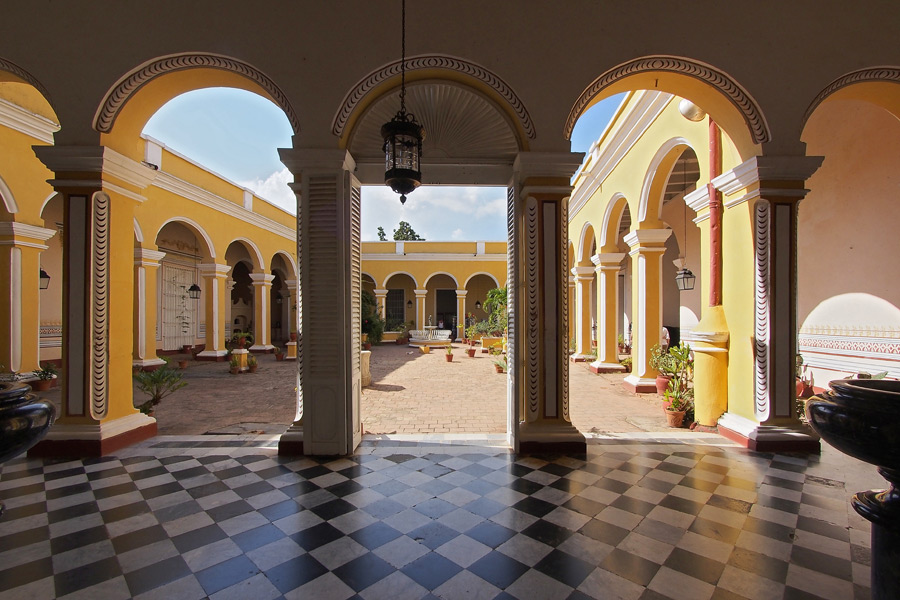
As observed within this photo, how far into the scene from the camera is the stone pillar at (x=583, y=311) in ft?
44.3

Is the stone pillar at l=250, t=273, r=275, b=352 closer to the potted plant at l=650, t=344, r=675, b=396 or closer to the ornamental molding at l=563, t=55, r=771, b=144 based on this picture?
the potted plant at l=650, t=344, r=675, b=396

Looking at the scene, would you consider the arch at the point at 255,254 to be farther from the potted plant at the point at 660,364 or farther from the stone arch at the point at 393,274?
the potted plant at the point at 660,364

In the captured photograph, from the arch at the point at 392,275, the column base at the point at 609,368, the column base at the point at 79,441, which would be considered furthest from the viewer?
the arch at the point at 392,275

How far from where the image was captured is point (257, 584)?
2426mm

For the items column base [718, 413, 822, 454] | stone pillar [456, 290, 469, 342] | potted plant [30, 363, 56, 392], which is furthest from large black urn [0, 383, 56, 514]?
stone pillar [456, 290, 469, 342]

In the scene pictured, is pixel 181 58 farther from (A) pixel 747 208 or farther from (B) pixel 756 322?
(B) pixel 756 322

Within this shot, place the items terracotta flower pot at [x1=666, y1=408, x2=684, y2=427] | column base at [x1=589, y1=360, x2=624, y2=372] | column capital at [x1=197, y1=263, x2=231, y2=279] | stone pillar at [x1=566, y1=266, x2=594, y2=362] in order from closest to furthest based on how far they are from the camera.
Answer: terracotta flower pot at [x1=666, y1=408, x2=684, y2=427] < column base at [x1=589, y1=360, x2=624, y2=372] < stone pillar at [x1=566, y1=266, x2=594, y2=362] < column capital at [x1=197, y1=263, x2=231, y2=279]

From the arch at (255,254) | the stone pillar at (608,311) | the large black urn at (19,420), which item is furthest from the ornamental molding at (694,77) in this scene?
the arch at (255,254)

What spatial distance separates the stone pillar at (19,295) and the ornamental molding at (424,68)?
866cm

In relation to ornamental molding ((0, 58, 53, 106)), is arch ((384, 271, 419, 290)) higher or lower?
lower

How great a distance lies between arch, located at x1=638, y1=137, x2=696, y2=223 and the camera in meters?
7.61

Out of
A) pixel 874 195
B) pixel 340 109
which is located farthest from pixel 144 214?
pixel 874 195

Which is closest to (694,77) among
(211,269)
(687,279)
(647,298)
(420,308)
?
(647,298)

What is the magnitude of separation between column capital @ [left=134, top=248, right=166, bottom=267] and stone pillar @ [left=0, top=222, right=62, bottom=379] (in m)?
2.61
